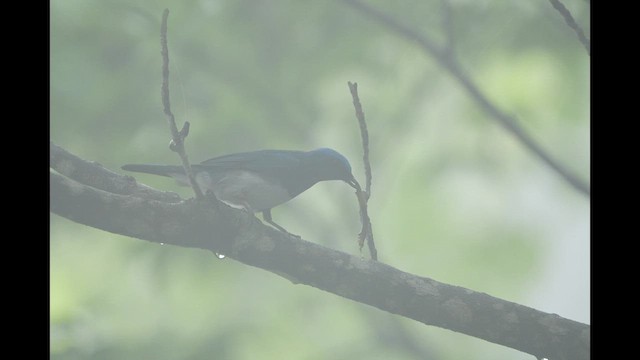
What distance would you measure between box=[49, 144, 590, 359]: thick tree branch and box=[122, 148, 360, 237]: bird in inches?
26.0

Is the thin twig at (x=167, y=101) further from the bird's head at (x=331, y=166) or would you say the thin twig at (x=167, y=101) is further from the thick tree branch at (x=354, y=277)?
the bird's head at (x=331, y=166)

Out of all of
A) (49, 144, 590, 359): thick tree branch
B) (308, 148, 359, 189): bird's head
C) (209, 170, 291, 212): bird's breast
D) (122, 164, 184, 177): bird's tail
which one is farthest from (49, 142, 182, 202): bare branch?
(308, 148, 359, 189): bird's head

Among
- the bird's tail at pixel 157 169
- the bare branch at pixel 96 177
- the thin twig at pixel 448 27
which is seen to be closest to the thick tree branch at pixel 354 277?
the bare branch at pixel 96 177

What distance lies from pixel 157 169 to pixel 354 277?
3.87ft

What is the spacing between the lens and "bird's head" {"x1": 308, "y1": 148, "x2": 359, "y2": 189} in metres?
4.41

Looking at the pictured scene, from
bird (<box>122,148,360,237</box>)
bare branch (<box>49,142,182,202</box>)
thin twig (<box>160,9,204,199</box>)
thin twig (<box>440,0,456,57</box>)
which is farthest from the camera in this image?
thin twig (<box>440,0,456,57</box>)

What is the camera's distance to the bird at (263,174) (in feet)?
13.3

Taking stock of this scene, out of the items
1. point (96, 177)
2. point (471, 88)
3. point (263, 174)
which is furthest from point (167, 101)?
point (471, 88)

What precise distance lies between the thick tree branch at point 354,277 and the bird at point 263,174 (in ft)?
2.17

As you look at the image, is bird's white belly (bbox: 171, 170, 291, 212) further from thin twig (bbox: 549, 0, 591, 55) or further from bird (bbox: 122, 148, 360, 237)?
thin twig (bbox: 549, 0, 591, 55)

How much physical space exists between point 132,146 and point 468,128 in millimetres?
1884
